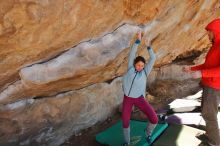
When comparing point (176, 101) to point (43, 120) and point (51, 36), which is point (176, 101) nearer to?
point (43, 120)

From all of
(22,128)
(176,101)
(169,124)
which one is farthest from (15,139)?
(176,101)

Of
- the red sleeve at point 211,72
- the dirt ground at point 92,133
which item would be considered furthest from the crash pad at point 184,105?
the red sleeve at point 211,72

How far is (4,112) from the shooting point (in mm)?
5375

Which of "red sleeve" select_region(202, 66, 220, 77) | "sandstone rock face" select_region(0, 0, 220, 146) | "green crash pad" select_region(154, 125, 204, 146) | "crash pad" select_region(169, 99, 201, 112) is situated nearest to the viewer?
"sandstone rock face" select_region(0, 0, 220, 146)

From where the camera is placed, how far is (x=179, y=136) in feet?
19.6

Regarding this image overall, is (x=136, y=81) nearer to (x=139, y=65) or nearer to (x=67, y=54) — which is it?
(x=139, y=65)

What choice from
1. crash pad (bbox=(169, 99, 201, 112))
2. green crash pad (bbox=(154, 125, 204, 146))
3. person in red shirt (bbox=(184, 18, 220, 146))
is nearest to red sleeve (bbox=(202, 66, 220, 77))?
person in red shirt (bbox=(184, 18, 220, 146))

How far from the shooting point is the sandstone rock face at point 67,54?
4.46 metres

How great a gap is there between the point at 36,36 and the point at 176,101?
166 inches

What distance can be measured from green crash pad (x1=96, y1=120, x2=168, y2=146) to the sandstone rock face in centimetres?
51

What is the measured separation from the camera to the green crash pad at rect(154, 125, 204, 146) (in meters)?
5.73

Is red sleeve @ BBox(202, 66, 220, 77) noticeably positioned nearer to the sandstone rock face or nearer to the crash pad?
the sandstone rock face

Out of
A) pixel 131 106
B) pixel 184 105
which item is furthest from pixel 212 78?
pixel 184 105

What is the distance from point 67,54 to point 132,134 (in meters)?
1.78
